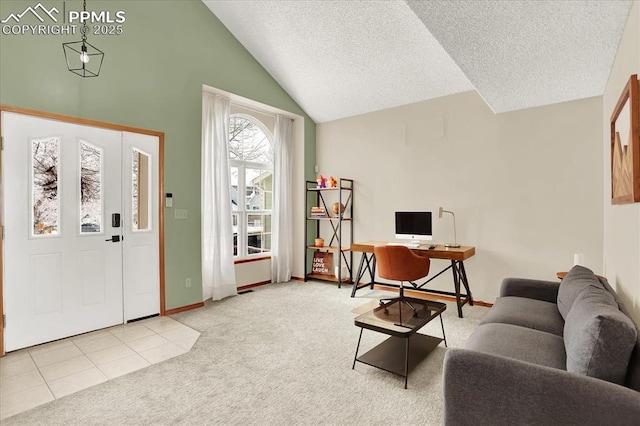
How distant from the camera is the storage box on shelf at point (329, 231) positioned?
5434 millimetres

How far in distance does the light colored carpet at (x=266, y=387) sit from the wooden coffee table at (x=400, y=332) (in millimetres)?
70

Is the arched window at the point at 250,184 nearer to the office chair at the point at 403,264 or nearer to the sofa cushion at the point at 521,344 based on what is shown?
the office chair at the point at 403,264

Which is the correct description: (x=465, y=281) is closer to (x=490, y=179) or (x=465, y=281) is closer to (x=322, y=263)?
(x=490, y=179)

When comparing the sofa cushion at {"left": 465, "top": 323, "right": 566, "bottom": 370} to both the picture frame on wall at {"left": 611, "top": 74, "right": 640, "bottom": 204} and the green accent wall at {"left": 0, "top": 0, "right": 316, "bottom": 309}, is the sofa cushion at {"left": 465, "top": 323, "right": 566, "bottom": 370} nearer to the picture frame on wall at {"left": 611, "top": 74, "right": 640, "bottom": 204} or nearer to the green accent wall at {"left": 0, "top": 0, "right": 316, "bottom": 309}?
the picture frame on wall at {"left": 611, "top": 74, "right": 640, "bottom": 204}

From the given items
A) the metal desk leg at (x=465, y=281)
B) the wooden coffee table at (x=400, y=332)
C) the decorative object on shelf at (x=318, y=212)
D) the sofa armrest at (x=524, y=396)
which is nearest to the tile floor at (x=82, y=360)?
the wooden coffee table at (x=400, y=332)

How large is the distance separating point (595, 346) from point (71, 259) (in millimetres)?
3962

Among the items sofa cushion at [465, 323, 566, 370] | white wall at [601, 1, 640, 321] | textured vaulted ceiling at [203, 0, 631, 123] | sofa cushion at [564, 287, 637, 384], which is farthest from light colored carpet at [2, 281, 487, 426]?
textured vaulted ceiling at [203, 0, 631, 123]

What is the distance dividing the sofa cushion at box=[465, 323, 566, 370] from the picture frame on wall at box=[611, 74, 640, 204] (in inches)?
34.8

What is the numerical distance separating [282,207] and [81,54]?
3.24 meters

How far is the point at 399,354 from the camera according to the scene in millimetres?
2699

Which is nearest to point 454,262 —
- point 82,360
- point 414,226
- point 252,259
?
point 414,226

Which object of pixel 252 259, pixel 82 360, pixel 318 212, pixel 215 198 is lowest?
pixel 82 360

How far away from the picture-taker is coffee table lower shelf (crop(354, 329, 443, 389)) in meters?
2.47

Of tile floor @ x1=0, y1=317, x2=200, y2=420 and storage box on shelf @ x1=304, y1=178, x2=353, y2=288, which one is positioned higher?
storage box on shelf @ x1=304, y1=178, x2=353, y2=288
